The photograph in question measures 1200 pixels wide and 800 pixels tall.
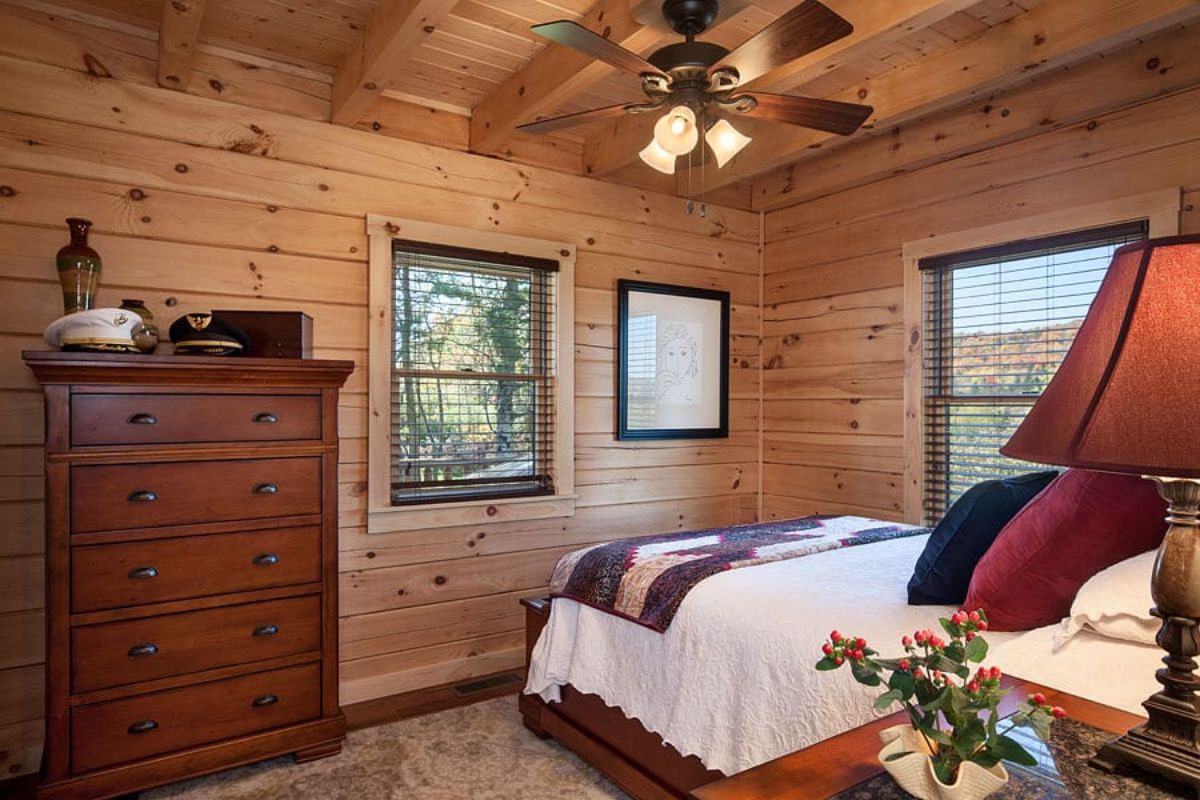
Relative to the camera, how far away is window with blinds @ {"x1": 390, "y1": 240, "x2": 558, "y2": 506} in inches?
129

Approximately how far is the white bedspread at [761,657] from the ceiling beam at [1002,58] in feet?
6.11

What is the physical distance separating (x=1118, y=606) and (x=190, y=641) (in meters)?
2.57

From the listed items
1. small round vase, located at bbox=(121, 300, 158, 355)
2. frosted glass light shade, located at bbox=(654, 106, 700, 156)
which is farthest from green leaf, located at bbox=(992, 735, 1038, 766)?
small round vase, located at bbox=(121, 300, 158, 355)

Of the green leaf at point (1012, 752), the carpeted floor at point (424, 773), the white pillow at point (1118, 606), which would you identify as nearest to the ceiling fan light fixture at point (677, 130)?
the white pillow at point (1118, 606)

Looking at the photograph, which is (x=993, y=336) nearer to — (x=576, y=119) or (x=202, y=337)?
(x=576, y=119)

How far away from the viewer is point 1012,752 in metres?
0.90

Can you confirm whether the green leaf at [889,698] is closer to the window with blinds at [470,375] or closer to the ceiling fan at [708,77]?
the ceiling fan at [708,77]

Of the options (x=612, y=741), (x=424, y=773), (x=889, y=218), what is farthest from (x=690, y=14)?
(x=424, y=773)

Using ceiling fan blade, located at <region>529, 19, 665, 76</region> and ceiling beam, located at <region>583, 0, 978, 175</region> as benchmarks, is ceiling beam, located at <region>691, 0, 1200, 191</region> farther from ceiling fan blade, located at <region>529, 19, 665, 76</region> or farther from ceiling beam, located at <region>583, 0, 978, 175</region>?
ceiling fan blade, located at <region>529, 19, 665, 76</region>

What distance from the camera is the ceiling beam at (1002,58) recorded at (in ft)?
7.80

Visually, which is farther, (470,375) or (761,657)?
(470,375)

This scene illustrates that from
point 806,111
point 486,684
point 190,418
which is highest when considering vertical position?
point 806,111

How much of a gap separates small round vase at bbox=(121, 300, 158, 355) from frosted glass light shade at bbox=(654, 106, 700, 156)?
1769 mm

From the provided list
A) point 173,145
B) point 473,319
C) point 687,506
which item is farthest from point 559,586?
point 173,145
